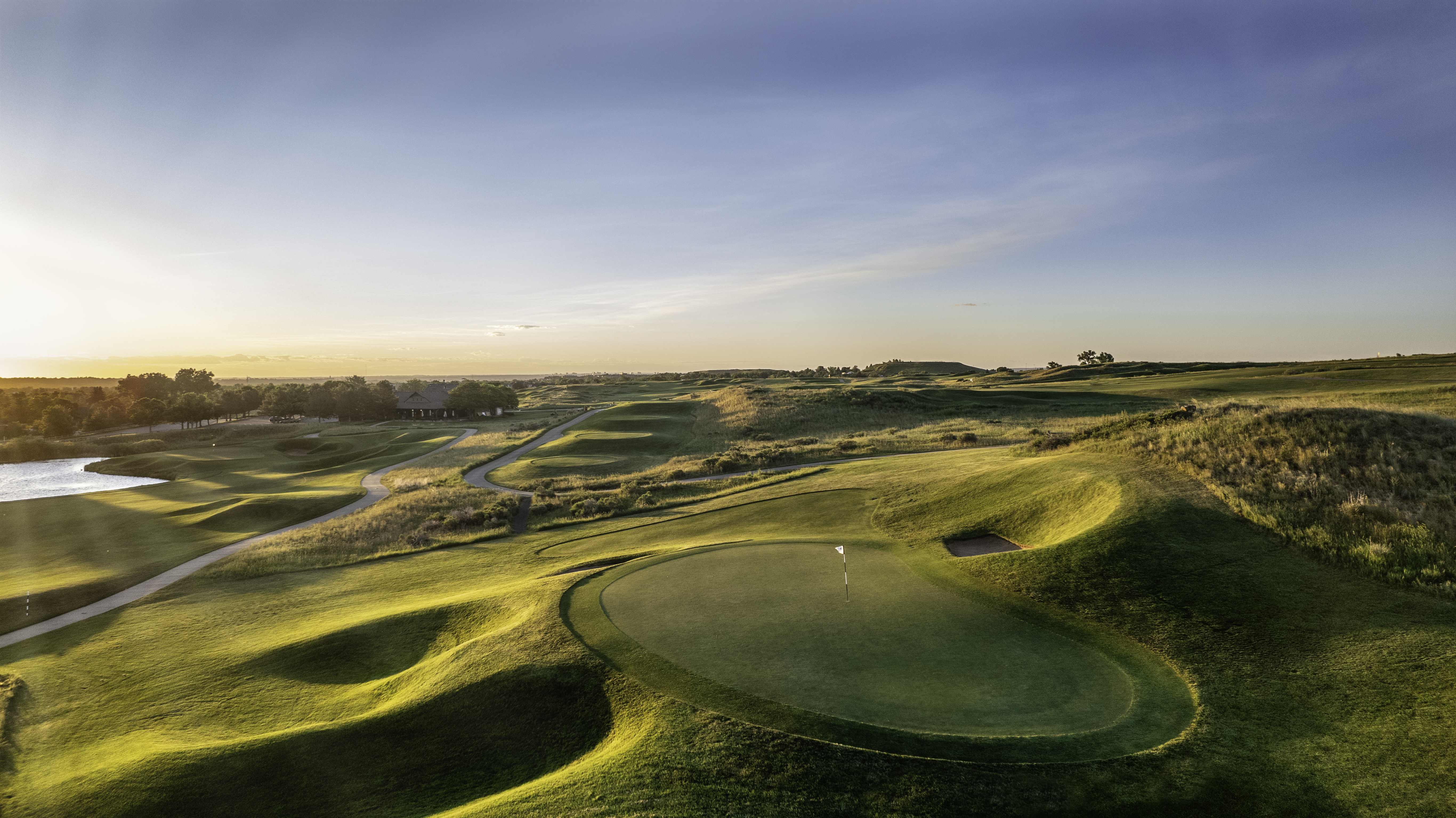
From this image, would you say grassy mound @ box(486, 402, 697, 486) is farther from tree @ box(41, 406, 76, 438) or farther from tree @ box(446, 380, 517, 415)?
tree @ box(41, 406, 76, 438)

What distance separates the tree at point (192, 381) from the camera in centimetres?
11362

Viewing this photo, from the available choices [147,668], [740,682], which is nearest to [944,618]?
[740,682]

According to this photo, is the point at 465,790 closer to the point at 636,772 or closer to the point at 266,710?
the point at 636,772

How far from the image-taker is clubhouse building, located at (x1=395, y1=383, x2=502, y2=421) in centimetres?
9531

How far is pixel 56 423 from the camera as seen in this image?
80000mm

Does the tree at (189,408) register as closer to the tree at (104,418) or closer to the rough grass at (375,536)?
the tree at (104,418)

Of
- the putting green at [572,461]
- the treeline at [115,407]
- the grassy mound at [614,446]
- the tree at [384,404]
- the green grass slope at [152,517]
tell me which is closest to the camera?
the green grass slope at [152,517]

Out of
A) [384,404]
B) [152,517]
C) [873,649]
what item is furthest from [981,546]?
[384,404]

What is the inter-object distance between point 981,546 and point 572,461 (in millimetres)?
36458

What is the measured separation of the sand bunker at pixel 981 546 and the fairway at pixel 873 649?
2446 mm

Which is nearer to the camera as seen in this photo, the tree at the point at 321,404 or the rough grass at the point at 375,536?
the rough grass at the point at 375,536

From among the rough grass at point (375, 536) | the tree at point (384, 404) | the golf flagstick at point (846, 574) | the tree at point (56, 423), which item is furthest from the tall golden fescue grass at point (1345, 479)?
the tree at point (56, 423)

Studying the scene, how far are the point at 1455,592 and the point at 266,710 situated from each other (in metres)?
22.3

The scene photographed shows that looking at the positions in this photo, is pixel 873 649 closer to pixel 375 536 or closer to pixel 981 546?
pixel 981 546
